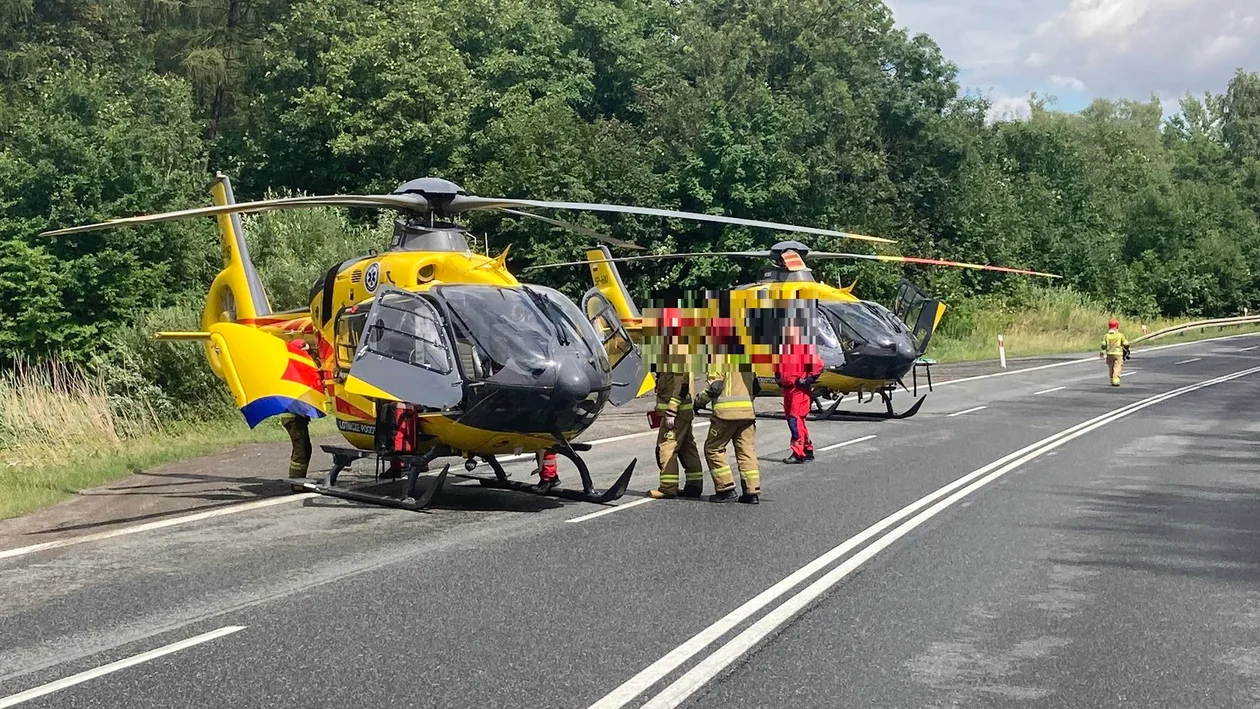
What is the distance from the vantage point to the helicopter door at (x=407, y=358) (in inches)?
417

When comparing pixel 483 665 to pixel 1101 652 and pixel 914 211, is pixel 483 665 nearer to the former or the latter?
pixel 1101 652

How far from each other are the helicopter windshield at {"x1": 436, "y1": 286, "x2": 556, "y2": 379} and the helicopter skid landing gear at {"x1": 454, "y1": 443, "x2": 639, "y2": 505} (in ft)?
3.46

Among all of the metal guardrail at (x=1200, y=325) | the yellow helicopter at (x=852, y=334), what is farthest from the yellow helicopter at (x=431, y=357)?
the metal guardrail at (x=1200, y=325)

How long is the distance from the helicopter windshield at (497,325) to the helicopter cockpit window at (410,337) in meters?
0.21

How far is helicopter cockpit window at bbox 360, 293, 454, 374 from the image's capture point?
10.7m

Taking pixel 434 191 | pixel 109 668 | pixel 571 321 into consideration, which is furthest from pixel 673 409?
pixel 109 668

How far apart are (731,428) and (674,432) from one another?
0.78 meters

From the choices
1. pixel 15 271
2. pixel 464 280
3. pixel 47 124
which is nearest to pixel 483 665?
pixel 464 280

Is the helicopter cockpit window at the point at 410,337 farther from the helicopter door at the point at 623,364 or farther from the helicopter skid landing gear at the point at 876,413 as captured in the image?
the helicopter skid landing gear at the point at 876,413

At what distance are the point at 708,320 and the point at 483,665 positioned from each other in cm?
629

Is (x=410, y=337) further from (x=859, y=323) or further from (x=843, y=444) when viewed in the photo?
(x=859, y=323)

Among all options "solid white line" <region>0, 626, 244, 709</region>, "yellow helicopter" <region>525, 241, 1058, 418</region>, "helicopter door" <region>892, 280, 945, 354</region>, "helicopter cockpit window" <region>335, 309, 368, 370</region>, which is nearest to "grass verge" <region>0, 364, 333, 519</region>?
"helicopter cockpit window" <region>335, 309, 368, 370</region>

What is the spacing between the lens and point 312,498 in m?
11.8

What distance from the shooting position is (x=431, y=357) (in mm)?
10742
